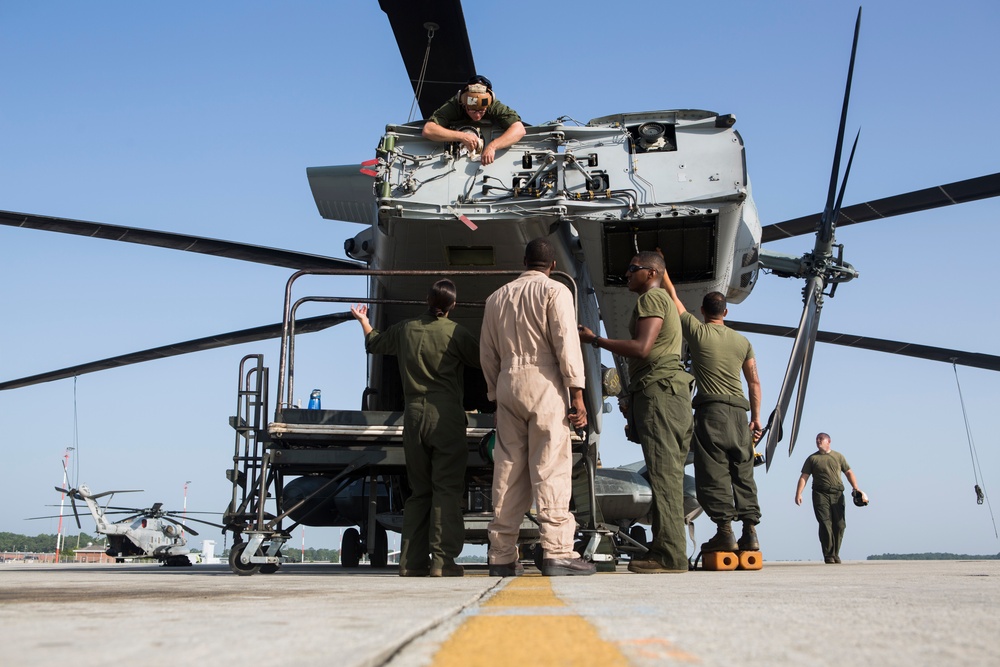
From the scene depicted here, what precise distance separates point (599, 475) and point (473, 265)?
5818 millimetres

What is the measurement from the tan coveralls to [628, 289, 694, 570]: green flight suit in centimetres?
89

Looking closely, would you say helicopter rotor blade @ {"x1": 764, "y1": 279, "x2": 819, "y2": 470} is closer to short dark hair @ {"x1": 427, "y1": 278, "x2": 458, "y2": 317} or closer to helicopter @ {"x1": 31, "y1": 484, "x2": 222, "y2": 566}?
short dark hair @ {"x1": 427, "y1": 278, "x2": 458, "y2": 317}

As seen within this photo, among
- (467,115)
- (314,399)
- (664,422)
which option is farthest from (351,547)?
(664,422)

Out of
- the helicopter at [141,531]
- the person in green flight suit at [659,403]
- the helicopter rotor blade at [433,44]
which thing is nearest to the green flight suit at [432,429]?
the person in green flight suit at [659,403]

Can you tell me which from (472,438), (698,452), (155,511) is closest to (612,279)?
(698,452)

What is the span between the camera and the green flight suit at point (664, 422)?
5.52 metres

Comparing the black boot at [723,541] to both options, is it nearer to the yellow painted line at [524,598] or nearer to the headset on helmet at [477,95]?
the yellow painted line at [524,598]

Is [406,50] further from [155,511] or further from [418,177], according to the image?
[155,511]

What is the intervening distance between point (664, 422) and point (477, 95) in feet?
11.7

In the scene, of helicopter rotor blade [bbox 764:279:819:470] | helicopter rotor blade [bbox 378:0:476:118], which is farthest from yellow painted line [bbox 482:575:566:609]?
helicopter rotor blade [bbox 378:0:476:118]

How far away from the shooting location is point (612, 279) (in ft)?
26.9

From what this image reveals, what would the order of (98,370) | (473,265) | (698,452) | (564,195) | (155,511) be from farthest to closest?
(155,511) < (98,370) < (473,265) < (564,195) < (698,452)

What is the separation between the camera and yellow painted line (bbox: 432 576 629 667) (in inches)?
53.6

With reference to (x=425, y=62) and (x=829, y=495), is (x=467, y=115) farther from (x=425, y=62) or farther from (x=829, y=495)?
(x=829, y=495)
